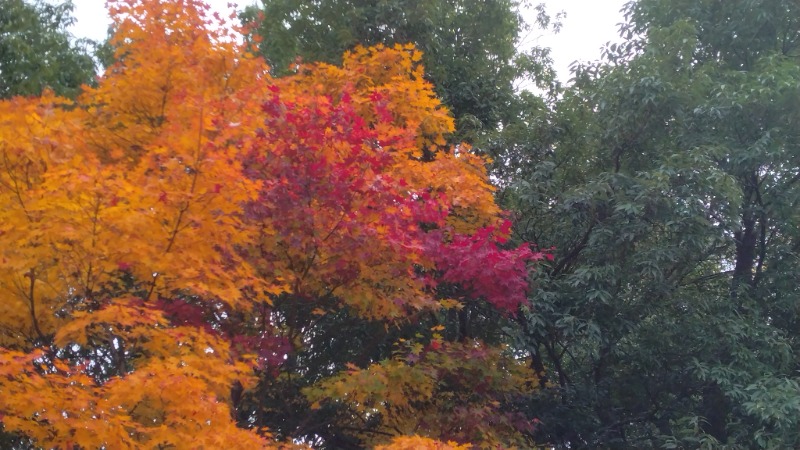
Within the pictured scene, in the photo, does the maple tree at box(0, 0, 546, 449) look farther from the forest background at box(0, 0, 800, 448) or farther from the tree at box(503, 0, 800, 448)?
the tree at box(503, 0, 800, 448)

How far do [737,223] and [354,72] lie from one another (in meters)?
4.47

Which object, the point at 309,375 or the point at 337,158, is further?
the point at 309,375

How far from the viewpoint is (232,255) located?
21.9 feet

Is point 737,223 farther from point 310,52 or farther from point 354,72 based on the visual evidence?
point 310,52

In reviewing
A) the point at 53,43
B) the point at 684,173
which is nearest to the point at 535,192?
the point at 684,173

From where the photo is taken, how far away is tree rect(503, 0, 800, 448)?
348 inches

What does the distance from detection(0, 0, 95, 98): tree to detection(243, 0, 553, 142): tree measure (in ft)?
8.36

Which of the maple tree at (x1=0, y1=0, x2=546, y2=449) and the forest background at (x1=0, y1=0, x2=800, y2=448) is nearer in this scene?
the maple tree at (x1=0, y1=0, x2=546, y2=449)

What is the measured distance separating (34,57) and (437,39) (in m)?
5.38

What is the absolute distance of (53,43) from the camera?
1155cm

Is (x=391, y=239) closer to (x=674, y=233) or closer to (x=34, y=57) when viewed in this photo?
(x=674, y=233)

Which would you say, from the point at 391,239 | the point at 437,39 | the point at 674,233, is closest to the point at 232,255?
the point at 391,239

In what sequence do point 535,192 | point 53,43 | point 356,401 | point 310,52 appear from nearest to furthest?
1. point 356,401
2. point 535,192
3. point 53,43
4. point 310,52

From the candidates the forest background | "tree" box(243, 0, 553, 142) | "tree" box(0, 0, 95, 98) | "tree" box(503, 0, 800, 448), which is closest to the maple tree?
the forest background
